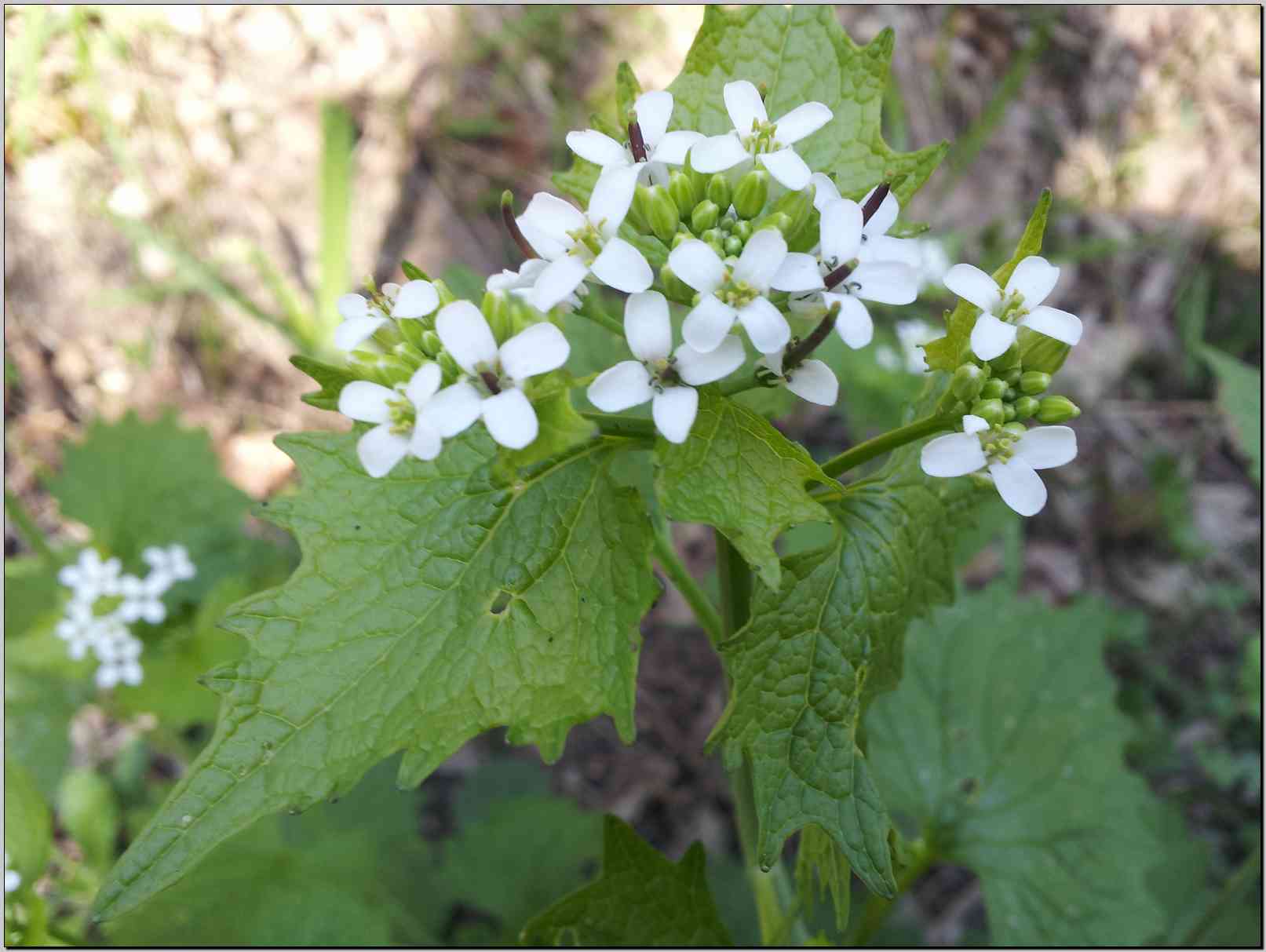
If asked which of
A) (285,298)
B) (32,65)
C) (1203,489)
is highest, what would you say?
(32,65)

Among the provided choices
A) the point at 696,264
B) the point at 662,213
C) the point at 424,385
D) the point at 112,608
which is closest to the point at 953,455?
the point at 696,264

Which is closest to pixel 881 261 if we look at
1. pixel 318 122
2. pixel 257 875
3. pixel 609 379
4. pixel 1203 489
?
pixel 609 379

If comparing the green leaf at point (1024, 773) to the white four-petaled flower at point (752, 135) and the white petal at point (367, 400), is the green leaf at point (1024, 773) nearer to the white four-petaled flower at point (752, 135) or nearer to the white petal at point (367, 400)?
the white four-petaled flower at point (752, 135)

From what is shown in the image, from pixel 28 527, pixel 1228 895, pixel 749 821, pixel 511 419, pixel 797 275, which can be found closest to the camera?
pixel 511 419

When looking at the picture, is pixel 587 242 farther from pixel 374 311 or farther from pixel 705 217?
pixel 374 311

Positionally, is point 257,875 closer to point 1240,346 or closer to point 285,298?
point 285,298

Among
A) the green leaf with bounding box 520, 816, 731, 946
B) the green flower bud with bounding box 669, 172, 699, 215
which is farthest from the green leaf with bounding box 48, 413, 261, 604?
the green flower bud with bounding box 669, 172, 699, 215

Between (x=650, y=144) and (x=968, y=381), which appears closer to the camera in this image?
(x=968, y=381)
